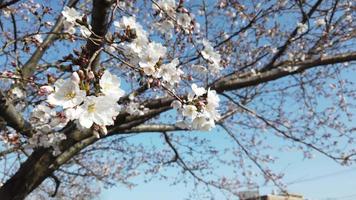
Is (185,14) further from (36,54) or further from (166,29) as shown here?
(36,54)

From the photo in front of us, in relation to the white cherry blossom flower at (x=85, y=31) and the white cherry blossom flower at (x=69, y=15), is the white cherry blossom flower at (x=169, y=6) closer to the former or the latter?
the white cherry blossom flower at (x=69, y=15)

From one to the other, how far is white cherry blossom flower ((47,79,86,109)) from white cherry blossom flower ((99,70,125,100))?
0.11 metres

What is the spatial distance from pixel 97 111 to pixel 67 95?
112 millimetres

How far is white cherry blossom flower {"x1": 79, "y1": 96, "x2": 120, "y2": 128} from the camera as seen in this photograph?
160 centimetres

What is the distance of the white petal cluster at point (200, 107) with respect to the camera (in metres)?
2.17

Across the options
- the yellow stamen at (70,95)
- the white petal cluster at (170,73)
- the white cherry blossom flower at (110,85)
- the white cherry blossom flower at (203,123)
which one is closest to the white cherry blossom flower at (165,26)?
the white petal cluster at (170,73)

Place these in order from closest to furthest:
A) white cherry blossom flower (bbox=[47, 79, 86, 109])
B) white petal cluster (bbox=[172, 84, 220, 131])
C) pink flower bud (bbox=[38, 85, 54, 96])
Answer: white cherry blossom flower (bbox=[47, 79, 86, 109]), pink flower bud (bbox=[38, 85, 54, 96]), white petal cluster (bbox=[172, 84, 220, 131])

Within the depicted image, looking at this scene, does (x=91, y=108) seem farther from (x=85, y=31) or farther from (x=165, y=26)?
(x=165, y=26)

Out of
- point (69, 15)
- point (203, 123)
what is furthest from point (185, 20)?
point (203, 123)

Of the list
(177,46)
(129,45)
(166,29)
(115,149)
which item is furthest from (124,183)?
(129,45)

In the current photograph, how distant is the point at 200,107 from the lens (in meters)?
2.17

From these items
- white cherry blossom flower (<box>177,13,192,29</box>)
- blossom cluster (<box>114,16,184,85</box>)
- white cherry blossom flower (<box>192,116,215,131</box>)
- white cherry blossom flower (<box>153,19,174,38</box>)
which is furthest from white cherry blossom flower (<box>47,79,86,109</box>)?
white cherry blossom flower (<box>153,19,174,38</box>)

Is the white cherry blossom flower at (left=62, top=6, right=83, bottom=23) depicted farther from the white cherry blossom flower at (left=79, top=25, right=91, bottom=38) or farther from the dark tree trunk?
the dark tree trunk

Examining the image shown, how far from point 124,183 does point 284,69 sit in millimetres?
5405
